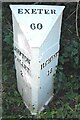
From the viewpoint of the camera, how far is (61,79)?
10.4 feet

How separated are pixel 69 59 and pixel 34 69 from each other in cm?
69

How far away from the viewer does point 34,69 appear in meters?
2.78

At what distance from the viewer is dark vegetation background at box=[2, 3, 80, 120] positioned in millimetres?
3148

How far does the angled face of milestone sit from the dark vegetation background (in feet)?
1.59

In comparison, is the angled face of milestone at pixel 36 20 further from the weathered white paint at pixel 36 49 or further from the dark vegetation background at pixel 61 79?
the dark vegetation background at pixel 61 79

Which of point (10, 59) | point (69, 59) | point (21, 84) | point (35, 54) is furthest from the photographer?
point (10, 59)

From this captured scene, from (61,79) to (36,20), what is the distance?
0.68m

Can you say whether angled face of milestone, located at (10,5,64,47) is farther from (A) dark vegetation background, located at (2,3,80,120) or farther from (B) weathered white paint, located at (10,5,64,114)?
(A) dark vegetation background, located at (2,3,80,120)

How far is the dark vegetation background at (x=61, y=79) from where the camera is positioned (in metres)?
3.15

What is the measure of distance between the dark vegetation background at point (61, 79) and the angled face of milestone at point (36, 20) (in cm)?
48

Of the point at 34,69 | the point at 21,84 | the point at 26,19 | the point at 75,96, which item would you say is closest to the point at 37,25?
the point at 26,19

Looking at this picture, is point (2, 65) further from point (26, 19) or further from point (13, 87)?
point (26, 19)

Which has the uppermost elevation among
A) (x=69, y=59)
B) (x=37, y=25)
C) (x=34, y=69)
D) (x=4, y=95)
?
(x=37, y=25)

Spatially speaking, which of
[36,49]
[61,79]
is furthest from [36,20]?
[61,79]
